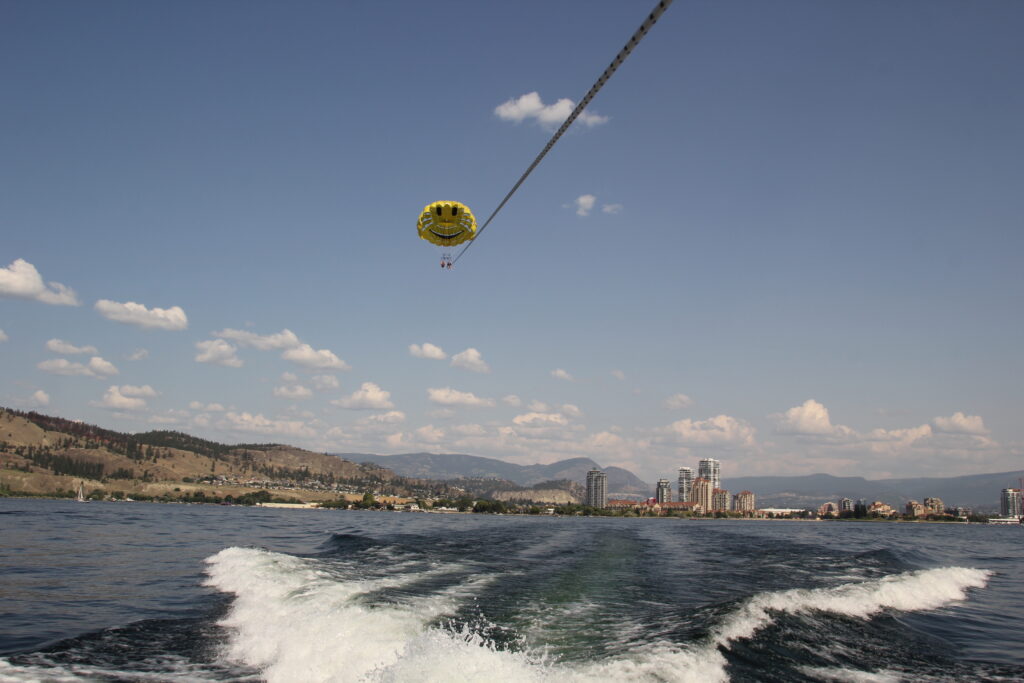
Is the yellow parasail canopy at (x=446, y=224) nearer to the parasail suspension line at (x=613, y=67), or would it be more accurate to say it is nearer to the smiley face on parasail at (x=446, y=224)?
the smiley face on parasail at (x=446, y=224)

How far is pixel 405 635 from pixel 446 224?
14.7 m

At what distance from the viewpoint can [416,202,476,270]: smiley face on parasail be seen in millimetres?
23625

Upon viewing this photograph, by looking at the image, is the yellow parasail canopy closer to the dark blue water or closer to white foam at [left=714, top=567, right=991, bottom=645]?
the dark blue water

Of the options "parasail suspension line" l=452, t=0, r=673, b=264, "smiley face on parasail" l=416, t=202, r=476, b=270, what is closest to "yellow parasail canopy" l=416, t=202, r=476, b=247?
"smiley face on parasail" l=416, t=202, r=476, b=270

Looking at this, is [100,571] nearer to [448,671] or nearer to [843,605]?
[448,671]

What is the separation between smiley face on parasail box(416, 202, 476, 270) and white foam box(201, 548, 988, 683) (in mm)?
13208

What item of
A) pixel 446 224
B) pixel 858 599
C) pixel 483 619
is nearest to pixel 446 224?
pixel 446 224

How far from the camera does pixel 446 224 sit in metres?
23.8

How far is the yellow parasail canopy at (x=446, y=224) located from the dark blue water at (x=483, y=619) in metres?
14.0

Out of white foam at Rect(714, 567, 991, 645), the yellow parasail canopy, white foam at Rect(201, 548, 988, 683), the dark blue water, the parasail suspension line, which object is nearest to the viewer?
the parasail suspension line

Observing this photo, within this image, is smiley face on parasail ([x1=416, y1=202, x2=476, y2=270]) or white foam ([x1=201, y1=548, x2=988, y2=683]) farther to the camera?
smiley face on parasail ([x1=416, y1=202, x2=476, y2=270])

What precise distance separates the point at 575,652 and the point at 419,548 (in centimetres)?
2907

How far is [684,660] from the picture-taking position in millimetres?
14852

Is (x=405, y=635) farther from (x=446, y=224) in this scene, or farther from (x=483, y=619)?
(x=446, y=224)
